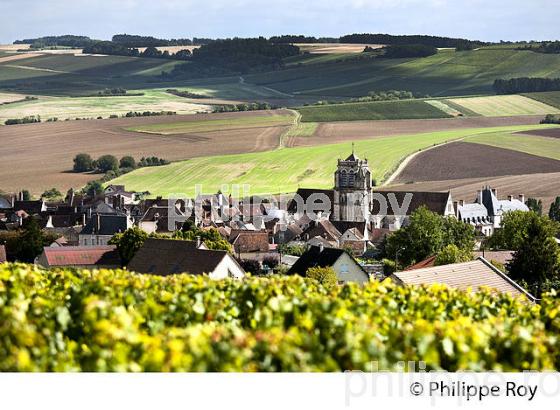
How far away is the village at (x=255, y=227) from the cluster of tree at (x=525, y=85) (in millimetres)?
66684

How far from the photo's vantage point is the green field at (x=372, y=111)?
182 meters

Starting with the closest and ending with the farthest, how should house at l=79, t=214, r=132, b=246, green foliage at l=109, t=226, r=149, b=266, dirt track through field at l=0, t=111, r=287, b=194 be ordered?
green foliage at l=109, t=226, r=149, b=266 < house at l=79, t=214, r=132, b=246 < dirt track through field at l=0, t=111, r=287, b=194

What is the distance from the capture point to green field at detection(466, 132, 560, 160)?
151275mm

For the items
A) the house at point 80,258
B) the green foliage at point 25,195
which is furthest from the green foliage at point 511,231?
the green foliage at point 25,195

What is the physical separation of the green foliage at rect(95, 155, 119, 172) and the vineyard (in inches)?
5262

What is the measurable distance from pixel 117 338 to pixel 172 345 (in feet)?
3.44

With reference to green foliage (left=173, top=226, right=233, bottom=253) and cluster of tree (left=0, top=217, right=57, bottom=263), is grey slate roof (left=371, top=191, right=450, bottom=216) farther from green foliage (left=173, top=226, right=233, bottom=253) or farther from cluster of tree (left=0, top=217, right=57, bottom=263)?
cluster of tree (left=0, top=217, right=57, bottom=263)

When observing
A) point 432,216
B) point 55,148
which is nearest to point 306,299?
point 432,216

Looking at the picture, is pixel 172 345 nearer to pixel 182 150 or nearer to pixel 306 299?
pixel 306 299

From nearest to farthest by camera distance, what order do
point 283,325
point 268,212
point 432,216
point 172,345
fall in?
point 172,345 < point 283,325 < point 432,216 < point 268,212

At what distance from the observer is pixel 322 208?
128 m


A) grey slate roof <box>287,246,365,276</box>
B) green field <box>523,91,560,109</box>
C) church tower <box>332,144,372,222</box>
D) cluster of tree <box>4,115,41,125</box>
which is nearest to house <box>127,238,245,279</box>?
grey slate roof <box>287,246,365,276</box>

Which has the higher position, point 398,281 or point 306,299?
point 306,299

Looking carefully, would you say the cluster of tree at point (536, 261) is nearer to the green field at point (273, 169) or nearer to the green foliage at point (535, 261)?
the green foliage at point (535, 261)
